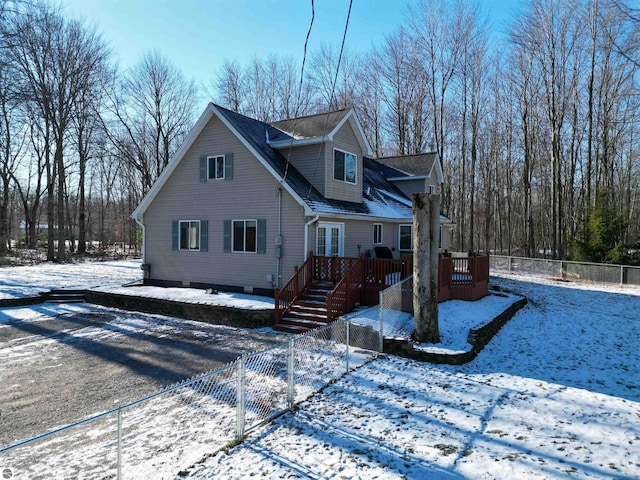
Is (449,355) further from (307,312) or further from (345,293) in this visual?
(307,312)

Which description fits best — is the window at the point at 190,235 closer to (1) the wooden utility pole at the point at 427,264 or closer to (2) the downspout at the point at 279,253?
(2) the downspout at the point at 279,253

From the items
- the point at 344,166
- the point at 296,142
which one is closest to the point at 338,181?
the point at 344,166

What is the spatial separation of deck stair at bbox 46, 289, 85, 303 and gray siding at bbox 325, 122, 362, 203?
1064cm

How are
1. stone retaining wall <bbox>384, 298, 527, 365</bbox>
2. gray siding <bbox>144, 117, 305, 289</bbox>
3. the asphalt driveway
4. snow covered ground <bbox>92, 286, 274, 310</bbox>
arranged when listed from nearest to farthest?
the asphalt driveway, stone retaining wall <bbox>384, 298, 527, 365</bbox>, snow covered ground <bbox>92, 286, 274, 310</bbox>, gray siding <bbox>144, 117, 305, 289</bbox>

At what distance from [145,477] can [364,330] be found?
5978 mm

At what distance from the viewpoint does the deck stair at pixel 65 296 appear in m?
15.5

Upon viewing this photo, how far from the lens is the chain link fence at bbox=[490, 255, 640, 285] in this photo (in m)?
19.5

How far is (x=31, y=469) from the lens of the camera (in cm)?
460

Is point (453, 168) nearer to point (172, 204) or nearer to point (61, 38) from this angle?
point (172, 204)

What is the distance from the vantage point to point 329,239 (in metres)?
14.5

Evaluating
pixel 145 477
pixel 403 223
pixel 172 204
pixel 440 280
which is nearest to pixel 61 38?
pixel 172 204

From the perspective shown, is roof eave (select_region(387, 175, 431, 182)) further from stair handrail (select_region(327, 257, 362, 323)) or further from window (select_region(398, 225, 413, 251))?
stair handrail (select_region(327, 257, 362, 323))

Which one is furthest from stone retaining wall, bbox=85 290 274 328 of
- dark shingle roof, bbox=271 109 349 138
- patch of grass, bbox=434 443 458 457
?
patch of grass, bbox=434 443 458 457

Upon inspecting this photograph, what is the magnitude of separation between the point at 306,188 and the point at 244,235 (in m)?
2.94
